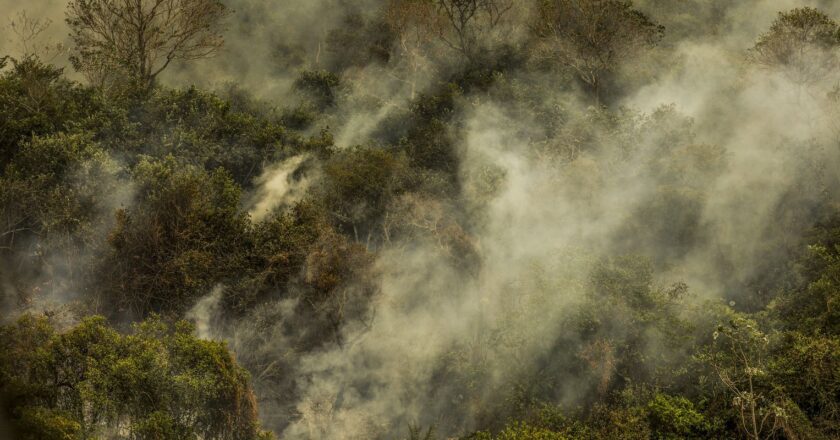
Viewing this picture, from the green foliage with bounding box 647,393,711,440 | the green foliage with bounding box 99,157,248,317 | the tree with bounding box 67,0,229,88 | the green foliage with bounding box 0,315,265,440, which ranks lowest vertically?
→ the green foliage with bounding box 647,393,711,440

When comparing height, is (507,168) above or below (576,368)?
above

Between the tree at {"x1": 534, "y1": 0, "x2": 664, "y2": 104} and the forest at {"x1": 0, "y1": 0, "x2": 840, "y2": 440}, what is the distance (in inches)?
3.9

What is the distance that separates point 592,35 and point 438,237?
11858 millimetres

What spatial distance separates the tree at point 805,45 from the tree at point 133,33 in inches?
916

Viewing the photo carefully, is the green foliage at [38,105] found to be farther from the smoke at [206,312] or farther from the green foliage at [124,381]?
the green foliage at [124,381]

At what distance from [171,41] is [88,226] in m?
13.5

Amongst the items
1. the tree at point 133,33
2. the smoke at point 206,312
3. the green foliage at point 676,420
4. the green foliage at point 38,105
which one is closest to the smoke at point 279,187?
the smoke at point 206,312

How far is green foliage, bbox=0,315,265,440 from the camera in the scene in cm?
1820

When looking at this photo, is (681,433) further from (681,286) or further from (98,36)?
(98,36)

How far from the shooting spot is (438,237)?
28516 millimetres

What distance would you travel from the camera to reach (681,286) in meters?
24.7

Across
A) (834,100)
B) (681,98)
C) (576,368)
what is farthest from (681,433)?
(681,98)

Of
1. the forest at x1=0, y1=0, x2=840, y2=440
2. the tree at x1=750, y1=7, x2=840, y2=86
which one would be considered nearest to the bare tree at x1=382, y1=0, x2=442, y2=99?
the forest at x1=0, y1=0, x2=840, y2=440

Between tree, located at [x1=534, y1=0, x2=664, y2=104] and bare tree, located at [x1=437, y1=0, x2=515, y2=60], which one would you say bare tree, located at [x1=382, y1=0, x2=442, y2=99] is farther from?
tree, located at [x1=534, y1=0, x2=664, y2=104]
